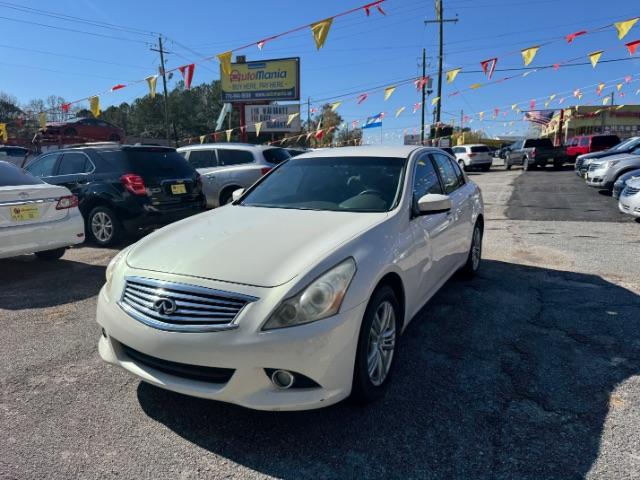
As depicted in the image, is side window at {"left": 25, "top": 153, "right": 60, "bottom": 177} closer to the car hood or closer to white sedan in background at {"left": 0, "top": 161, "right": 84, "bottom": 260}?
white sedan in background at {"left": 0, "top": 161, "right": 84, "bottom": 260}

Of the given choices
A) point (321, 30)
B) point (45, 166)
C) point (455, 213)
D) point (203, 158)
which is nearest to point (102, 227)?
point (45, 166)

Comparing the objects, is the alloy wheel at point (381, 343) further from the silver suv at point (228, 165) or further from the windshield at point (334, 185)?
the silver suv at point (228, 165)

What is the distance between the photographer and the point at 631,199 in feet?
30.3

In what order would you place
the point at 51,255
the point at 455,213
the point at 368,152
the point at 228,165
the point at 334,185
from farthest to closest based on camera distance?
the point at 228,165, the point at 51,255, the point at 455,213, the point at 368,152, the point at 334,185

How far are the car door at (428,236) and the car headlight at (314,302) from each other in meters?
1.04

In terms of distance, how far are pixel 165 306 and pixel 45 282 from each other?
392 centimetres

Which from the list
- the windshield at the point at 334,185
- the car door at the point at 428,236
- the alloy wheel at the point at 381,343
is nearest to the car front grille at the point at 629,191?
the car door at the point at 428,236

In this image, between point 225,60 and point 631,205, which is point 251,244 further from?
point 225,60

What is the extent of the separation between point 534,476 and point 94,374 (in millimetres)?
2810

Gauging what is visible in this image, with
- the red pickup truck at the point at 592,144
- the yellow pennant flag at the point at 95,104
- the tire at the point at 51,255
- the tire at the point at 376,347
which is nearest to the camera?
the tire at the point at 376,347

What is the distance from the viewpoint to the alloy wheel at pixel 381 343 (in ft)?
9.24

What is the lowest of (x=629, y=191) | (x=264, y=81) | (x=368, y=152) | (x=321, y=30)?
(x=629, y=191)

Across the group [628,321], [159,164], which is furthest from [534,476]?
[159,164]

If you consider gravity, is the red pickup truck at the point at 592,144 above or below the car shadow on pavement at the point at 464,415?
above
